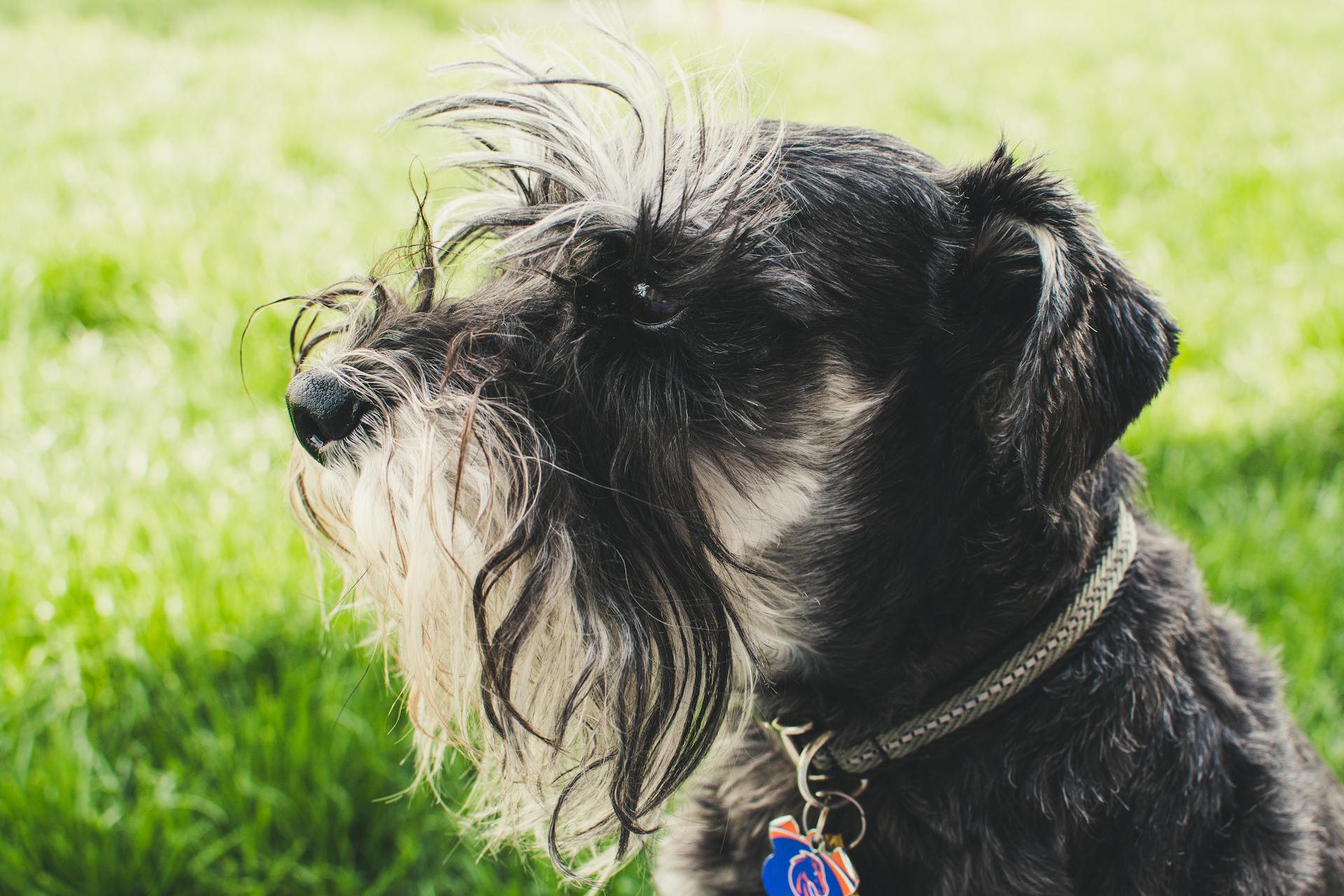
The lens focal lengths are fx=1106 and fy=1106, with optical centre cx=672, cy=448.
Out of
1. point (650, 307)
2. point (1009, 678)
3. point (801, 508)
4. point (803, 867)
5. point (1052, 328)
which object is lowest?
point (803, 867)

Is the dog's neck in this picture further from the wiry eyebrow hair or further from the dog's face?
the wiry eyebrow hair

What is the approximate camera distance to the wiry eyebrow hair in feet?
6.03

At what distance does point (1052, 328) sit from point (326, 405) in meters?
1.15

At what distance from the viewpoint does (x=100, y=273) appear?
4934mm

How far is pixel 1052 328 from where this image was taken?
1.72 meters

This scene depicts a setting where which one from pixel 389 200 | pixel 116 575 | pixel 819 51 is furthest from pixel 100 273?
pixel 819 51

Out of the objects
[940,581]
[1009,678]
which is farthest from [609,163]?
[1009,678]

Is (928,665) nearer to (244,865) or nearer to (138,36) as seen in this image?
(244,865)

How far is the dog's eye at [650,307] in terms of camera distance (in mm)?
1840

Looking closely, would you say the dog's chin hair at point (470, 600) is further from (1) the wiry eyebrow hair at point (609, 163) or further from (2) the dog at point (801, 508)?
(1) the wiry eyebrow hair at point (609, 163)

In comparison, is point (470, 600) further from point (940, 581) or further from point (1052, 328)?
point (1052, 328)

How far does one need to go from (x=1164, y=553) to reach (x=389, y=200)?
4.85 m

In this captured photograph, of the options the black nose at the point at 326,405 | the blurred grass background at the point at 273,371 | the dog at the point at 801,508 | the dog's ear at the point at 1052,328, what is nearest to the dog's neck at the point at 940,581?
the dog at the point at 801,508

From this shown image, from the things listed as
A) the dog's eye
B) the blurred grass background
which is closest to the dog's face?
the dog's eye
